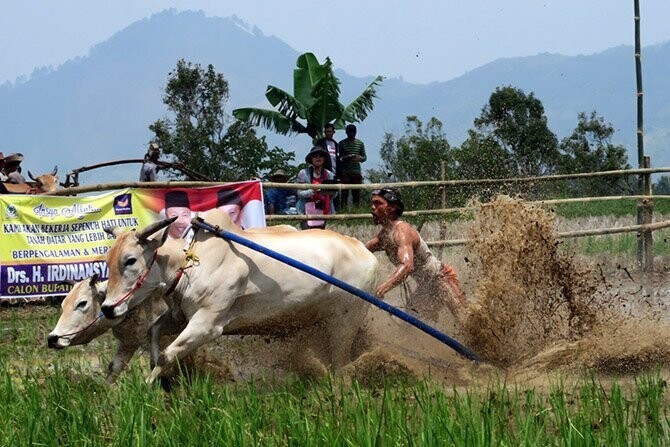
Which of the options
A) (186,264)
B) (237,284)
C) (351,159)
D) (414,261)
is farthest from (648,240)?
(186,264)

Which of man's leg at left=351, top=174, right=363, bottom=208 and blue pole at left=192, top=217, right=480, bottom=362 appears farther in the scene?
man's leg at left=351, top=174, right=363, bottom=208

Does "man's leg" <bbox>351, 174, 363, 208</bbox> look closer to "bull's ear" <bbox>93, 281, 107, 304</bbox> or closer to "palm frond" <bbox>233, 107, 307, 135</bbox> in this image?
"palm frond" <bbox>233, 107, 307, 135</bbox>

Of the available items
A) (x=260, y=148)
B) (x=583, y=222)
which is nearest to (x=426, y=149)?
(x=260, y=148)

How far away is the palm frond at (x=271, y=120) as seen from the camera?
68.2ft

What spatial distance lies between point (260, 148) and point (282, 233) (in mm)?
18271

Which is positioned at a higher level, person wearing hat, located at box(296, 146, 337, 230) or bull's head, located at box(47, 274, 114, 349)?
person wearing hat, located at box(296, 146, 337, 230)

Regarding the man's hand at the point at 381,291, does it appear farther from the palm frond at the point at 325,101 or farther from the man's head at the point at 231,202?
the palm frond at the point at 325,101

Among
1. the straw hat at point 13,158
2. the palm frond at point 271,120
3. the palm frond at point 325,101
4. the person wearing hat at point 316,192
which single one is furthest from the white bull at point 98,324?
the palm frond at point 271,120

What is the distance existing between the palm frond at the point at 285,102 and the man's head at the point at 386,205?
495 inches

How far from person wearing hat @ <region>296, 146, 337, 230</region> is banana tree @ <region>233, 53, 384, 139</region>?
8096mm

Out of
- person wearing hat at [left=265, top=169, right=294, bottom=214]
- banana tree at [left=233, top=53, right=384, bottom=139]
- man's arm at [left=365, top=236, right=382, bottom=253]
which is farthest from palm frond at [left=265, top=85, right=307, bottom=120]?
man's arm at [left=365, top=236, right=382, bottom=253]

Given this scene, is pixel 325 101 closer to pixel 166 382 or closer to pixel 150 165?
pixel 150 165

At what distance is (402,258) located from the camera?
7773mm

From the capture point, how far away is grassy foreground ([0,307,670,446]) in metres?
4.41
